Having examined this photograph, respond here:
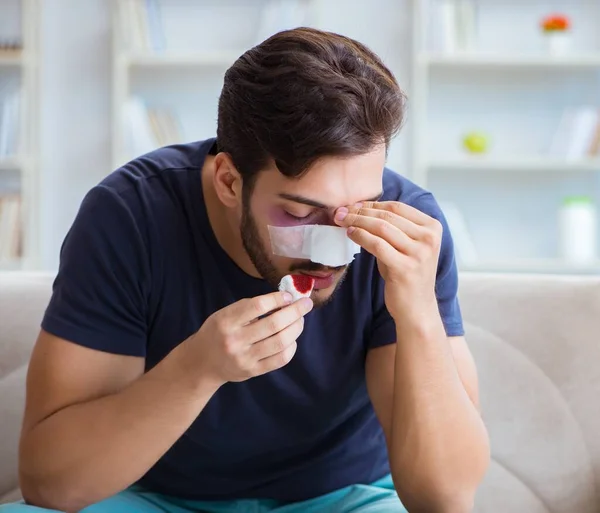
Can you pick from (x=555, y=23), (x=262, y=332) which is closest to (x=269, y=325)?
(x=262, y=332)

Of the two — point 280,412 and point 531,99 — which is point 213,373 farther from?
point 531,99

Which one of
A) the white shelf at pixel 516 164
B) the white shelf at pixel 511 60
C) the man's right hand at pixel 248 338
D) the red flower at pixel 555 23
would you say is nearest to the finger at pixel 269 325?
Result: the man's right hand at pixel 248 338

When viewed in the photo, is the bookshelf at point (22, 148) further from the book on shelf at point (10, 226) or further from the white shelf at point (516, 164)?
the white shelf at point (516, 164)

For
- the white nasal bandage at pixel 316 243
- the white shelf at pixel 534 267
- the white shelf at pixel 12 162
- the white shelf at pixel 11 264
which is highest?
the white nasal bandage at pixel 316 243

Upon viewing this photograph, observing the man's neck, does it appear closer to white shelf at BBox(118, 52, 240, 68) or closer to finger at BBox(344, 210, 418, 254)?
finger at BBox(344, 210, 418, 254)

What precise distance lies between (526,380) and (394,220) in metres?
0.61

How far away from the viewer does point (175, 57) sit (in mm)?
4059

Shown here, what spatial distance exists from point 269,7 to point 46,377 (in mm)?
3025

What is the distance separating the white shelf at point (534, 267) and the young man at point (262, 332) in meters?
2.47

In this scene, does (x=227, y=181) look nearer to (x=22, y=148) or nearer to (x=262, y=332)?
(x=262, y=332)

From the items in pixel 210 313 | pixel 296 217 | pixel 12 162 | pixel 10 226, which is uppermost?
pixel 296 217

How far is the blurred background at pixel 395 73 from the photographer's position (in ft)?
13.5

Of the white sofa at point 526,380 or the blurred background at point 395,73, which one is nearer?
the white sofa at point 526,380

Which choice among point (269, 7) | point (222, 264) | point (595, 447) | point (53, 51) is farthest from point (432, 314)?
point (53, 51)
